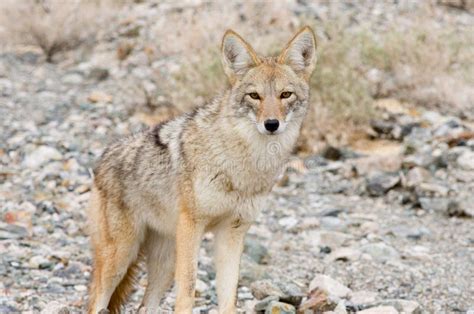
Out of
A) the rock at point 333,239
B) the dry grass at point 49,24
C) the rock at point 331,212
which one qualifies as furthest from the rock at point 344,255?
the dry grass at point 49,24

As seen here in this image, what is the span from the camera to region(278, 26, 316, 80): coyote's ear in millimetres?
4895

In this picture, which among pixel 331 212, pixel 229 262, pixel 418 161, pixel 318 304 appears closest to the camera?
pixel 229 262

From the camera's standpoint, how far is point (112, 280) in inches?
197

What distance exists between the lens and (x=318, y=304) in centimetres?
522

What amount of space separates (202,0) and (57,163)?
19.5ft

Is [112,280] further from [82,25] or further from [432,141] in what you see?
[82,25]

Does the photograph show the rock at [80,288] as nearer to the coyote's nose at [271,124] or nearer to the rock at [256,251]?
the rock at [256,251]

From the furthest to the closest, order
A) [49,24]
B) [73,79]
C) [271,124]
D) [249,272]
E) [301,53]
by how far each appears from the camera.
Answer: [49,24]
[73,79]
[249,272]
[301,53]
[271,124]

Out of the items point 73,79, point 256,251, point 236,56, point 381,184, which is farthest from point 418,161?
point 73,79

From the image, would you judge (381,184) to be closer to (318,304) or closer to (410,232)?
(410,232)

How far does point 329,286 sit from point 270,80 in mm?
1676

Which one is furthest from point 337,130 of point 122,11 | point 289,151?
point 122,11

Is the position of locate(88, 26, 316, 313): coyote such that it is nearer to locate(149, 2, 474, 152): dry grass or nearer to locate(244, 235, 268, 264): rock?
locate(244, 235, 268, 264): rock

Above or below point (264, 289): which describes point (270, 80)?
above
